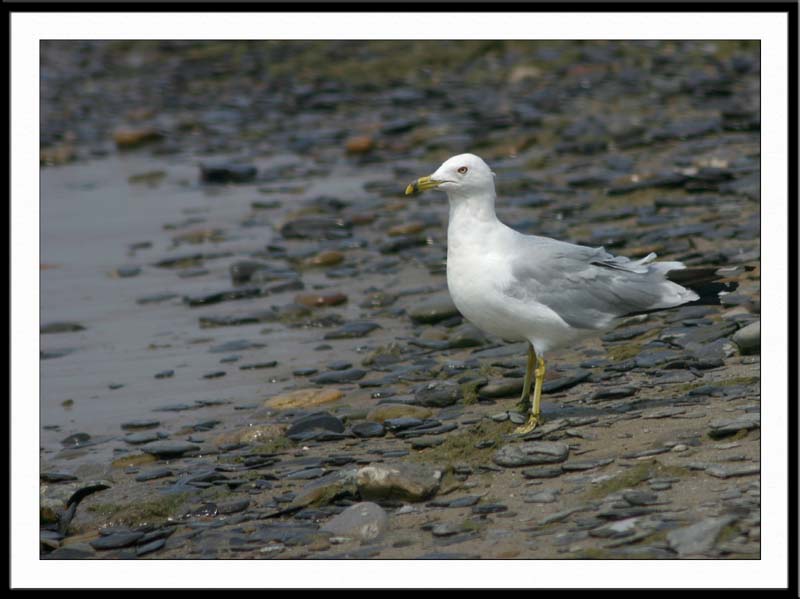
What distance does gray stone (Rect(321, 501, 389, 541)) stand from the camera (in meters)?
5.32

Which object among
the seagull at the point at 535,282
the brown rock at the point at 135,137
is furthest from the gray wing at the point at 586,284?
the brown rock at the point at 135,137

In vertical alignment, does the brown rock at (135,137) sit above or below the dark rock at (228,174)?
above

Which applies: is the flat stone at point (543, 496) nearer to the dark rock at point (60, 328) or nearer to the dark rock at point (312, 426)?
the dark rock at point (312, 426)

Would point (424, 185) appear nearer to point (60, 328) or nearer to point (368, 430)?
point (368, 430)

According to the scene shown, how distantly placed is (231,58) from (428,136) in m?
7.59

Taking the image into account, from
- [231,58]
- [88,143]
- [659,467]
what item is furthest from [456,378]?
[231,58]

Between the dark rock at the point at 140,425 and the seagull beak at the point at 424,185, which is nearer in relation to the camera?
the seagull beak at the point at 424,185

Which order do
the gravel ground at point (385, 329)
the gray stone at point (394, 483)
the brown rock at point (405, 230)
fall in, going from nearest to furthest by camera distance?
the gravel ground at point (385, 329), the gray stone at point (394, 483), the brown rock at point (405, 230)

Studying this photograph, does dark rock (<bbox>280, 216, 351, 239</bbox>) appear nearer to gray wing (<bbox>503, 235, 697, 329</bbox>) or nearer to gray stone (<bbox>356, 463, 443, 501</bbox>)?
gray wing (<bbox>503, 235, 697, 329</bbox>)

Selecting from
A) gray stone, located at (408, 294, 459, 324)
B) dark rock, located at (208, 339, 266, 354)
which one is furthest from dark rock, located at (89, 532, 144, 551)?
gray stone, located at (408, 294, 459, 324)

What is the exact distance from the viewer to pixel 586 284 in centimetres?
670

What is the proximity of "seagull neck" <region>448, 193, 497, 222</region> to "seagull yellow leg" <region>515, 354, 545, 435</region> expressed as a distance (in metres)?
0.85

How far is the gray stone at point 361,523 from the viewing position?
17.5 feet

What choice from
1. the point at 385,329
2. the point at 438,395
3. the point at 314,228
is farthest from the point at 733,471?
the point at 314,228
